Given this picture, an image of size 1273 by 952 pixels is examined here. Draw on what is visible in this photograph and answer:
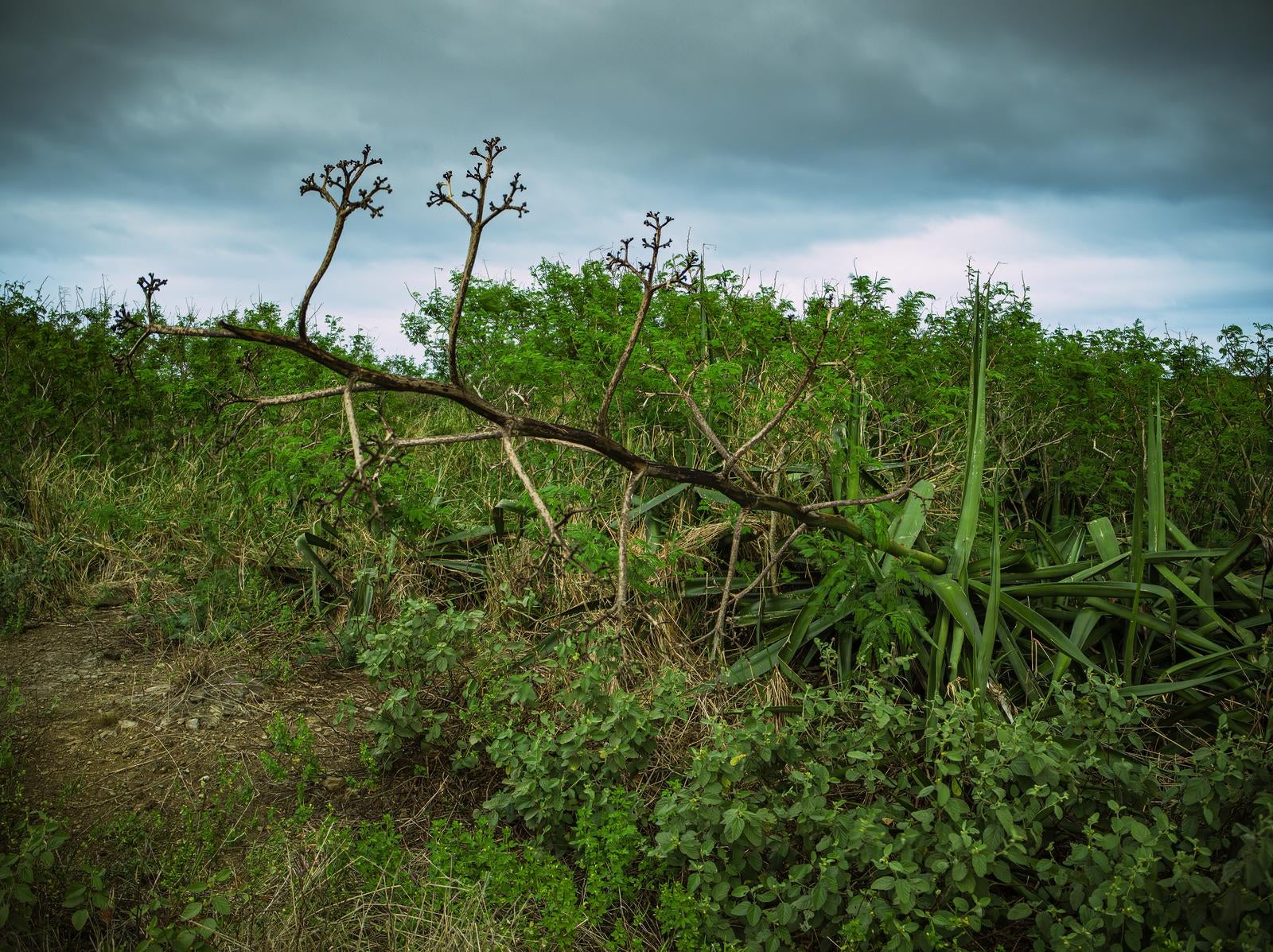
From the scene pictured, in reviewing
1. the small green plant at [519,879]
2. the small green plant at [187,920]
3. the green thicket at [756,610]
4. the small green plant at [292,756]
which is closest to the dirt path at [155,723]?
the small green plant at [292,756]

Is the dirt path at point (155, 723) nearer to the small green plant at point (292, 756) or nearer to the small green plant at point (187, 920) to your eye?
the small green plant at point (292, 756)

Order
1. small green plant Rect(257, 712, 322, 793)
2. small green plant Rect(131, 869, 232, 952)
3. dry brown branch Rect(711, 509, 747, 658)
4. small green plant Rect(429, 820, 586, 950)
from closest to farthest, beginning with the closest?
1. small green plant Rect(131, 869, 232, 952)
2. small green plant Rect(429, 820, 586, 950)
3. small green plant Rect(257, 712, 322, 793)
4. dry brown branch Rect(711, 509, 747, 658)

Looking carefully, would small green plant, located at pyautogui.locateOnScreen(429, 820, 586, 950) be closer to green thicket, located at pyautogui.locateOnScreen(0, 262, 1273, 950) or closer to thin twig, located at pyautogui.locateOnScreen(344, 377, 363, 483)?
green thicket, located at pyautogui.locateOnScreen(0, 262, 1273, 950)

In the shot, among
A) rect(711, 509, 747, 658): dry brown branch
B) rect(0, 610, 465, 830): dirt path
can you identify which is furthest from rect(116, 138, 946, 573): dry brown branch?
rect(0, 610, 465, 830): dirt path

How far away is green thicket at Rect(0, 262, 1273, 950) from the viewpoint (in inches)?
94.8

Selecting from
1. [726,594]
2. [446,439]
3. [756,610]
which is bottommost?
[756,610]

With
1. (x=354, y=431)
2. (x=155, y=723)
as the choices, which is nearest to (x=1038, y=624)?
(x=354, y=431)

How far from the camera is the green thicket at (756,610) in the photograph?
2408 mm

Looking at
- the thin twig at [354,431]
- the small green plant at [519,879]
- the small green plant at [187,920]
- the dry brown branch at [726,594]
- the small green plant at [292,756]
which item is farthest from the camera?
the dry brown branch at [726,594]

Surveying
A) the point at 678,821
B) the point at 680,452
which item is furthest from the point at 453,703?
the point at 680,452

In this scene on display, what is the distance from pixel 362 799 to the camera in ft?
10.9

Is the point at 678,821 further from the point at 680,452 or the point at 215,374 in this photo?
the point at 215,374

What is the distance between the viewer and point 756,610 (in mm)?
4008

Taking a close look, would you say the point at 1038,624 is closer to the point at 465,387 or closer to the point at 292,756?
the point at 465,387
